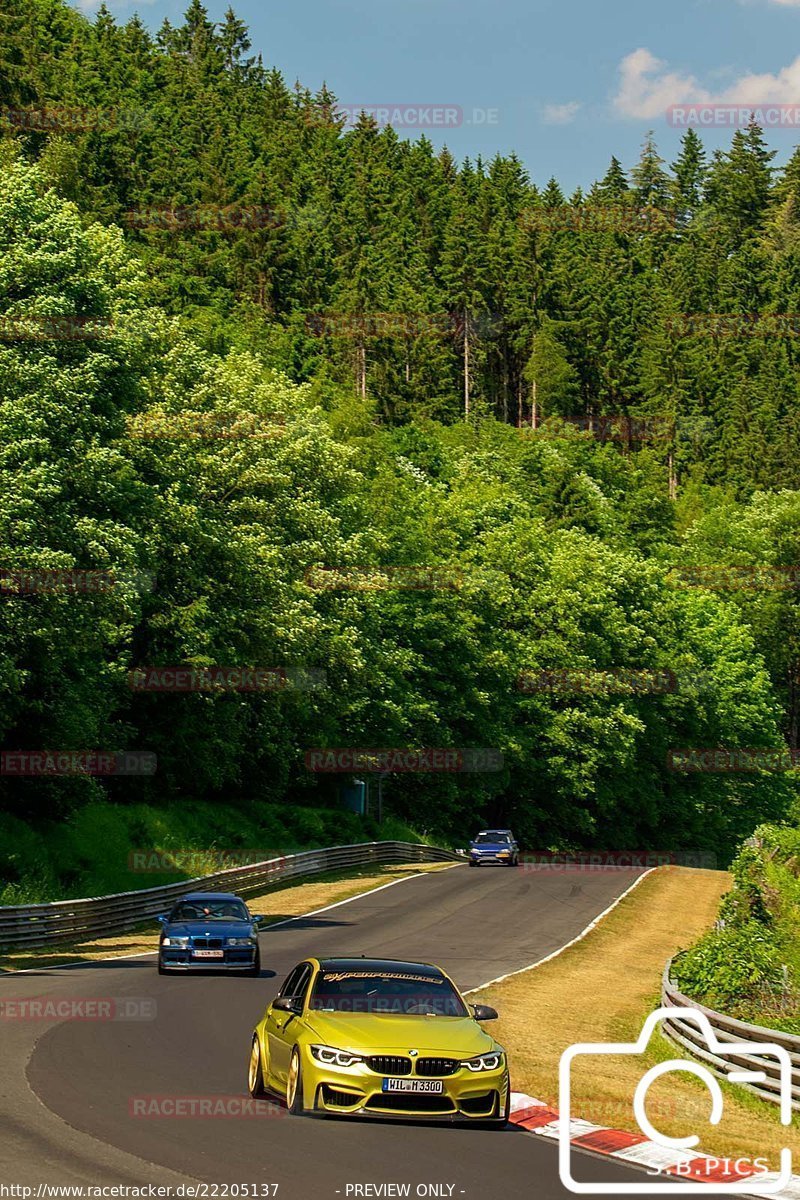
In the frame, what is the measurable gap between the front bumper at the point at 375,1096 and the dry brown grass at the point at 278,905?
1831cm

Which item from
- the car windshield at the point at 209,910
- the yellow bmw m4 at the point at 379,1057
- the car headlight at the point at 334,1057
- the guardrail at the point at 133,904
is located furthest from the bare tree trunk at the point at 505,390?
the car headlight at the point at 334,1057

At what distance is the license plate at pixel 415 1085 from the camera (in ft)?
43.4

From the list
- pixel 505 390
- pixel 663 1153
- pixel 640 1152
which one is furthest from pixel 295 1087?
pixel 505 390

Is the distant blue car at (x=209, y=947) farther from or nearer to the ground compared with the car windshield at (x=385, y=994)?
nearer to the ground

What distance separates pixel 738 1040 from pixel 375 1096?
7.82 meters

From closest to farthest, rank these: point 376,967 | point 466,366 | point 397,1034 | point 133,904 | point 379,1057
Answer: point 379,1057 → point 397,1034 → point 376,967 → point 133,904 → point 466,366

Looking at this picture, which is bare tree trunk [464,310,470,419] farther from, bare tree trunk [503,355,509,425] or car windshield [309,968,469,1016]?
car windshield [309,968,469,1016]

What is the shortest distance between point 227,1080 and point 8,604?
834 inches

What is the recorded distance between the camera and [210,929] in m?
29.4

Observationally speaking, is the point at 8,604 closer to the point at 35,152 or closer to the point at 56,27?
the point at 35,152

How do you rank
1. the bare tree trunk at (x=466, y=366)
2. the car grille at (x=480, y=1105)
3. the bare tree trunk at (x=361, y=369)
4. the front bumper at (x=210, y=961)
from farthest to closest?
the bare tree trunk at (x=466, y=366), the bare tree trunk at (x=361, y=369), the front bumper at (x=210, y=961), the car grille at (x=480, y=1105)

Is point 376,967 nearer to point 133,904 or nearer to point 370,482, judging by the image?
point 133,904

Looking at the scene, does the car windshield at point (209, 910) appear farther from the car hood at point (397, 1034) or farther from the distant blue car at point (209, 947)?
the car hood at point (397, 1034)

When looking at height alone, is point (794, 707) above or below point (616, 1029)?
below
